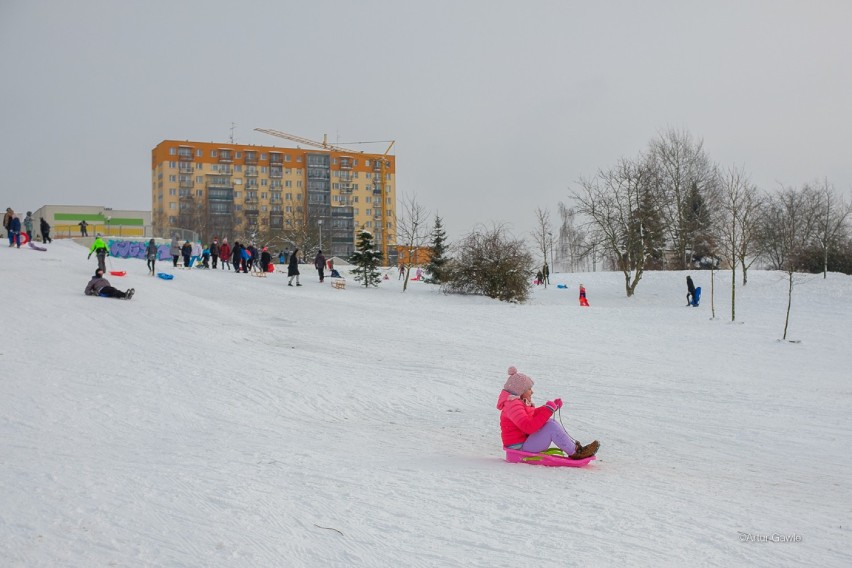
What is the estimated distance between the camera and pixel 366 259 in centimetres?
3319

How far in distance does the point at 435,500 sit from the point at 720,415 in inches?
280

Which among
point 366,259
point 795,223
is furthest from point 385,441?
point 795,223

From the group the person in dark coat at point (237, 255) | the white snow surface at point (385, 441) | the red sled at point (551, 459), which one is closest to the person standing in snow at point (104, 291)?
the white snow surface at point (385, 441)

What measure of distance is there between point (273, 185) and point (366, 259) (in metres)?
76.4

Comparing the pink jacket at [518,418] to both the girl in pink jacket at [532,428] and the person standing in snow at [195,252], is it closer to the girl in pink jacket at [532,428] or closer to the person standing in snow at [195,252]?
the girl in pink jacket at [532,428]

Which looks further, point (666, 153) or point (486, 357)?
point (666, 153)

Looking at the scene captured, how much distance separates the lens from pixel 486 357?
50.8 feet

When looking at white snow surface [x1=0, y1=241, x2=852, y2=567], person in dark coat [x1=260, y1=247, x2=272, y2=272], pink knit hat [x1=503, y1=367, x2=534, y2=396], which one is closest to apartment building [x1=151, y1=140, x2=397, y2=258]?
person in dark coat [x1=260, y1=247, x2=272, y2=272]

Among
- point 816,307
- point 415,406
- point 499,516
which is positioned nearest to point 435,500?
point 499,516

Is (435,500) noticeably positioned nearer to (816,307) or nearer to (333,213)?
(816,307)

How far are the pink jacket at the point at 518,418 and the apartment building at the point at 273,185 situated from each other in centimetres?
8095

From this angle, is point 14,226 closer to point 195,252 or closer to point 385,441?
point 195,252

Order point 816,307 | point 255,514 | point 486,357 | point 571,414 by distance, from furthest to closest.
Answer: point 816,307
point 486,357
point 571,414
point 255,514

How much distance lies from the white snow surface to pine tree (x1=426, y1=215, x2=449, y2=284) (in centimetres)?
1101
